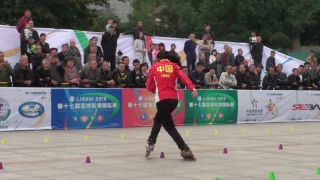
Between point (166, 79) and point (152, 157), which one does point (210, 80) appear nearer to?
point (152, 157)

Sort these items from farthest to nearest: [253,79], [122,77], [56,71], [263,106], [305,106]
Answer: [305,106], [253,79], [263,106], [122,77], [56,71]

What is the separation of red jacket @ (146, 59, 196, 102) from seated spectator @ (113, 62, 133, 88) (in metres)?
8.78

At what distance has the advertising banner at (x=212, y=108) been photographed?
69.2 ft

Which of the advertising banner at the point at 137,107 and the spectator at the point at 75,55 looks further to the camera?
the spectator at the point at 75,55

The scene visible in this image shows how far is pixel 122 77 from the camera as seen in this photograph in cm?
Answer: 2025

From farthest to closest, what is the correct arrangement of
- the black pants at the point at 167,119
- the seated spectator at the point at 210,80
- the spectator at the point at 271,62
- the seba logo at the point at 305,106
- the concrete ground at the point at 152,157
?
1. the spectator at the point at 271,62
2. the seba logo at the point at 305,106
3. the seated spectator at the point at 210,80
4. the black pants at the point at 167,119
5. the concrete ground at the point at 152,157

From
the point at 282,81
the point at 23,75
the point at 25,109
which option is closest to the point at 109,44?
the point at 23,75

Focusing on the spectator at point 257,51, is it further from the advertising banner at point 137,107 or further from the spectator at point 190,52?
the advertising banner at point 137,107

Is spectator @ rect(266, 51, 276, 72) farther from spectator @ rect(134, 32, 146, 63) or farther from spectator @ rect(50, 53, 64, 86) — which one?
spectator @ rect(50, 53, 64, 86)


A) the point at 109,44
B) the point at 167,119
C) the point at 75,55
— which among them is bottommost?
the point at 167,119

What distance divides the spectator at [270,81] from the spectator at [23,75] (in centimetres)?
997

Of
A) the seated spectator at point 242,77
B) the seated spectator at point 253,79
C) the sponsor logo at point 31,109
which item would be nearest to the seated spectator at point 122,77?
the sponsor logo at point 31,109

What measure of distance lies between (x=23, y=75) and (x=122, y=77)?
3.51m

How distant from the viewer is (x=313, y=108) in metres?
24.7
